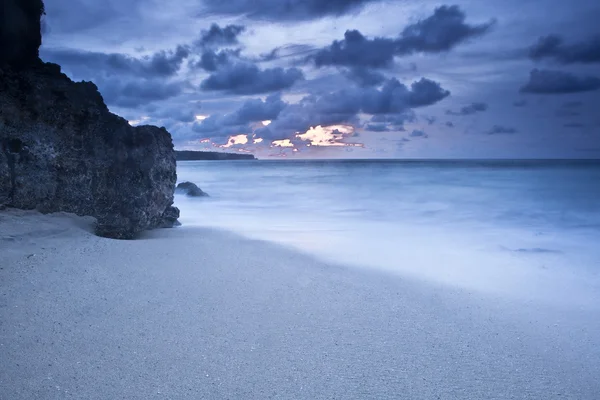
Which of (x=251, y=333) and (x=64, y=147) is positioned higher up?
(x=64, y=147)

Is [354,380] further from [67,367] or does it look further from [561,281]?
[561,281]

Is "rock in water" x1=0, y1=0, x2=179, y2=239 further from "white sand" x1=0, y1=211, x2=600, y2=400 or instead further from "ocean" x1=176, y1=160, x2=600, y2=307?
"ocean" x1=176, y1=160, x2=600, y2=307

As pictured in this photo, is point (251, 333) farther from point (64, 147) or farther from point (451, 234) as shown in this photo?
point (451, 234)

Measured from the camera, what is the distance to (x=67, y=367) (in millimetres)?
2230

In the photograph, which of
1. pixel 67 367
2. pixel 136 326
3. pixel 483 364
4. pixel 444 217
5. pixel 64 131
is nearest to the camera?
pixel 67 367

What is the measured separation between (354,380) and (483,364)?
887mm

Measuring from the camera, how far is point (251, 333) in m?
2.75

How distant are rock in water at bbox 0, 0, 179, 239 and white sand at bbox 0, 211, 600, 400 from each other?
0.54m

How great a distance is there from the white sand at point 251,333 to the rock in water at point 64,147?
537 millimetres

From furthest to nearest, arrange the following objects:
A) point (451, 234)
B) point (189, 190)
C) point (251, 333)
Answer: point (189, 190), point (451, 234), point (251, 333)

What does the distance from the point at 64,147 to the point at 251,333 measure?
3561mm

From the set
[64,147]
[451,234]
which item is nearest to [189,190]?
[451,234]

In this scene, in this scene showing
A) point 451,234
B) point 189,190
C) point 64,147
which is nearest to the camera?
point 64,147

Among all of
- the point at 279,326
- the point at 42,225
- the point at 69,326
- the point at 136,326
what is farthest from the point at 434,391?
the point at 42,225
